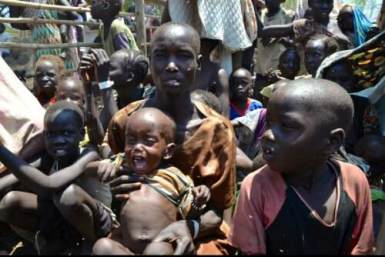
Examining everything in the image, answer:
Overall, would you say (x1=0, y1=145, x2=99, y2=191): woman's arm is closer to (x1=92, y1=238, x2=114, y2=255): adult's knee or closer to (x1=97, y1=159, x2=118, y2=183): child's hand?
(x1=97, y1=159, x2=118, y2=183): child's hand

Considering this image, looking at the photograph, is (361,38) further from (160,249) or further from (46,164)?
(160,249)

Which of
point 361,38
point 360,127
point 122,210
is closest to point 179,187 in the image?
point 122,210

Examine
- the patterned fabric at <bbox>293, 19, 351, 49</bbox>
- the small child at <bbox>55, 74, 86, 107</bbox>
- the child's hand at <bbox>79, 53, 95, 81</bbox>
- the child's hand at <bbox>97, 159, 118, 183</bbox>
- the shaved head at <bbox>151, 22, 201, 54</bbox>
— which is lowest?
the child's hand at <bbox>97, 159, 118, 183</bbox>

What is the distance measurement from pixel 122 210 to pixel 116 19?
329 centimetres

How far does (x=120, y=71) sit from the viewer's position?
3.92 metres

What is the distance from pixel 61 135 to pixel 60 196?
0.34 metres

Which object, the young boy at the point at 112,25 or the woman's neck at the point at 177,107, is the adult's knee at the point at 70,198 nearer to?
the woman's neck at the point at 177,107

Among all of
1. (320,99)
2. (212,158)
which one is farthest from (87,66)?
(320,99)

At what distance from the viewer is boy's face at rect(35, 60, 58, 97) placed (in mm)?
4148

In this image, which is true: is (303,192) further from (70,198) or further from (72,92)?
(72,92)

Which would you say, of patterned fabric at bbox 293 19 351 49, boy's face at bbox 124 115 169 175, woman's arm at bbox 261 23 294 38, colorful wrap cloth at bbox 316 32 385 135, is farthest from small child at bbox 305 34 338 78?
boy's face at bbox 124 115 169 175

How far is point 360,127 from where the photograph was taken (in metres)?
3.71

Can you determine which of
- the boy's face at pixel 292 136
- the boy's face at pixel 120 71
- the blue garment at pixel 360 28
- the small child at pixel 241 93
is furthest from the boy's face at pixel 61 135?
→ the blue garment at pixel 360 28

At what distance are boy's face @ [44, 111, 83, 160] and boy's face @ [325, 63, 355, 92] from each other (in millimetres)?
1616
